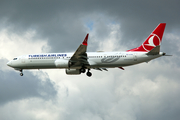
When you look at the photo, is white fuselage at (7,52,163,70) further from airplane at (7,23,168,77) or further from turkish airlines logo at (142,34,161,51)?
turkish airlines logo at (142,34,161,51)

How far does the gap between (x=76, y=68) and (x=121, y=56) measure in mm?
9023

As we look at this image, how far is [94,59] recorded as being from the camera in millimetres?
58656

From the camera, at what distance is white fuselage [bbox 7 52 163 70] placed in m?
57.4

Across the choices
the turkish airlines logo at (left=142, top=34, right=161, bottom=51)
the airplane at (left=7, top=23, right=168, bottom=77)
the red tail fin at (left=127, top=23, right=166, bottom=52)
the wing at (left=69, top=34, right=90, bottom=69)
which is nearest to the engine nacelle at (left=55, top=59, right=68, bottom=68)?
the airplane at (left=7, top=23, right=168, bottom=77)

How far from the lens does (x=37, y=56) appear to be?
60.4 meters

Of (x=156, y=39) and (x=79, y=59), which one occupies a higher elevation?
(x=156, y=39)

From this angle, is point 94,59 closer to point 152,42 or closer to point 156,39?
point 152,42

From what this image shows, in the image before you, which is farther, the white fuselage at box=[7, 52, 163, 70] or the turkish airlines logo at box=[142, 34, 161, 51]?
the turkish airlines logo at box=[142, 34, 161, 51]

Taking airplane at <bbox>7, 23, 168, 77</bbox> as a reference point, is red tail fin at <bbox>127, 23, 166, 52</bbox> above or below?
above

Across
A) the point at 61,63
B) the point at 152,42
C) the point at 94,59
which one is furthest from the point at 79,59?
the point at 152,42

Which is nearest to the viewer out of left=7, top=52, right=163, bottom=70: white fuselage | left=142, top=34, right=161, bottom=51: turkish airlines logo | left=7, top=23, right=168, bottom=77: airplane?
left=7, top=23, right=168, bottom=77: airplane

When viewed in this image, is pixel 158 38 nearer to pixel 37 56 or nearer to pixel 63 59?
pixel 63 59

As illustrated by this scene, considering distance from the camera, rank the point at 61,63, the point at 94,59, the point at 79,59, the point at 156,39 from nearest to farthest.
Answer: the point at 79,59 < the point at 61,63 < the point at 94,59 < the point at 156,39

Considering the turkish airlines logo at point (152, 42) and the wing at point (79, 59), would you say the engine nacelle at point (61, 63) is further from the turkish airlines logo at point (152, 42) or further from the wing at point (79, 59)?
the turkish airlines logo at point (152, 42)
